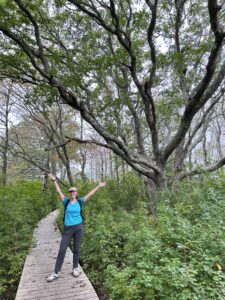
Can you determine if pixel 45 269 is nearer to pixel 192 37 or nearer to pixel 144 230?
pixel 144 230

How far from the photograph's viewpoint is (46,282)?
523 centimetres

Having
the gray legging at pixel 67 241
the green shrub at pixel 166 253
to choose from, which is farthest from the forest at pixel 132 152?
the gray legging at pixel 67 241

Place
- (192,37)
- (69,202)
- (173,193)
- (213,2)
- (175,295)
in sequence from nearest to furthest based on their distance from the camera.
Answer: (175,295)
(213,2)
(69,202)
(173,193)
(192,37)

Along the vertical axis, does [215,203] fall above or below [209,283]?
above

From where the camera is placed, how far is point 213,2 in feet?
16.3

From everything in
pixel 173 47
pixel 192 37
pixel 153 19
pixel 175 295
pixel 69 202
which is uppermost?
pixel 192 37

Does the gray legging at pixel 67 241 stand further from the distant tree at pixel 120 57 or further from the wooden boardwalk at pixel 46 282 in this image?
the distant tree at pixel 120 57

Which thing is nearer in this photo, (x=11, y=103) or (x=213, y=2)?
(x=213, y=2)

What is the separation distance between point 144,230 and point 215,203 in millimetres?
2322

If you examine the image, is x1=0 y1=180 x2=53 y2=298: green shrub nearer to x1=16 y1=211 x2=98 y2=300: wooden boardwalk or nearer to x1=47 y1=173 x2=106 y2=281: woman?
x1=16 y1=211 x2=98 y2=300: wooden boardwalk

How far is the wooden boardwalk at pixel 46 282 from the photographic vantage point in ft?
15.3

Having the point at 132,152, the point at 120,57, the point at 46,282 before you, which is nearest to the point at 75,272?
the point at 46,282

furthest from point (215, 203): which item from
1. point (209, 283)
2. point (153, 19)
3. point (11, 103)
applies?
point (11, 103)

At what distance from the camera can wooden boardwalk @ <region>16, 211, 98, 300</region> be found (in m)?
4.67
